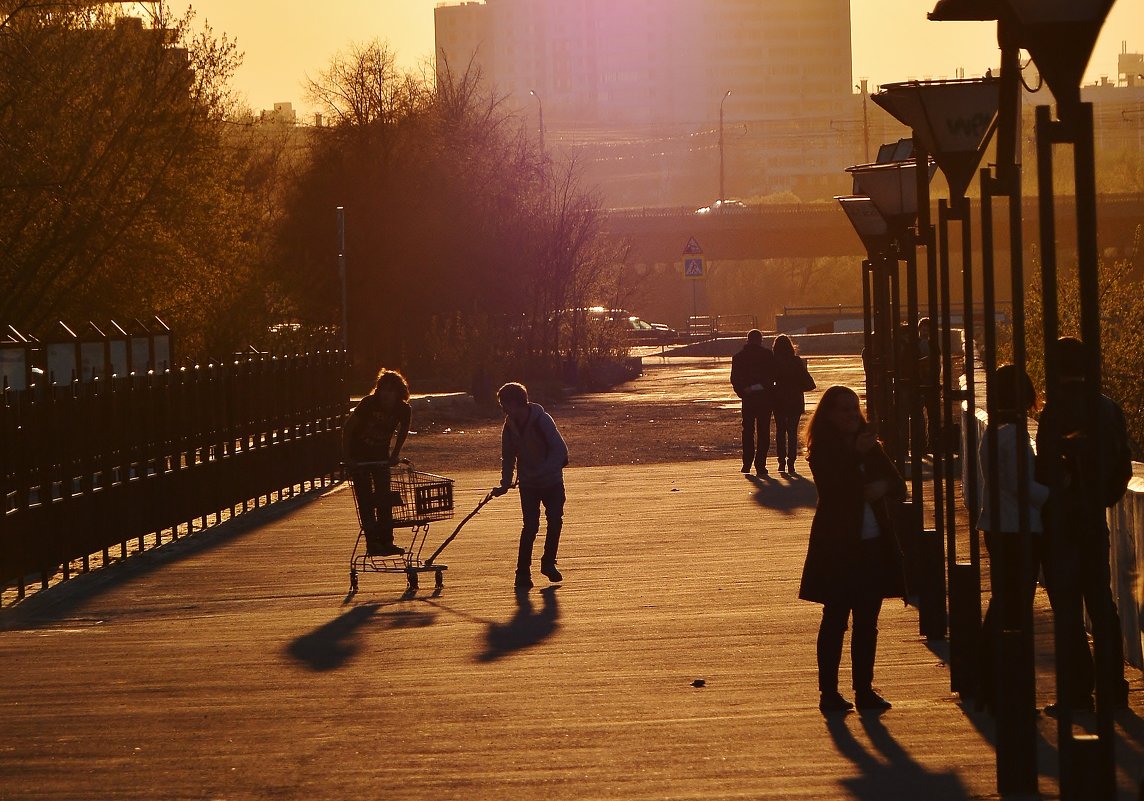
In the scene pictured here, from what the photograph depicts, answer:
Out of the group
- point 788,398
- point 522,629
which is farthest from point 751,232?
point 522,629

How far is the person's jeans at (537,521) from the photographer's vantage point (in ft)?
45.8

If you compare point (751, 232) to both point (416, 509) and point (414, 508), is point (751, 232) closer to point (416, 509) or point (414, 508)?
point (414, 508)

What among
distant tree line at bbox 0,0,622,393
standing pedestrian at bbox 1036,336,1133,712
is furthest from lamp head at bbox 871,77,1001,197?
distant tree line at bbox 0,0,622,393

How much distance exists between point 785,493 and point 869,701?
1189cm

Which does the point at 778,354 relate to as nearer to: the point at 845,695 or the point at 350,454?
the point at 350,454

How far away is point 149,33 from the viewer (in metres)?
33.7

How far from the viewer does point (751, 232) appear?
10431 cm

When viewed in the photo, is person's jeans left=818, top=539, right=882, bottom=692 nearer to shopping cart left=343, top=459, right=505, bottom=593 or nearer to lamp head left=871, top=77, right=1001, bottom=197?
lamp head left=871, top=77, right=1001, bottom=197

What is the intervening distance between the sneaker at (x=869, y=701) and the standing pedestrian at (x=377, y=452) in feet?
19.7

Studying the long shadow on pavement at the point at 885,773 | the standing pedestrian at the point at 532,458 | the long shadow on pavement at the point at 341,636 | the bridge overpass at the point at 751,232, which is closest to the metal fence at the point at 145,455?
the long shadow on pavement at the point at 341,636

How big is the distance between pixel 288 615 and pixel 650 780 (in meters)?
5.80

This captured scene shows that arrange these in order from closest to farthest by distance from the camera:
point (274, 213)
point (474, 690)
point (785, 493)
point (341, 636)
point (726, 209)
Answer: point (474, 690) < point (341, 636) < point (785, 493) < point (274, 213) < point (726, 209)

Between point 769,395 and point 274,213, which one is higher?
point 274,213

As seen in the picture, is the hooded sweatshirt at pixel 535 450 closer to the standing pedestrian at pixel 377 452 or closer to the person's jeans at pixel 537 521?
the person's jeans at pixel 537 521
